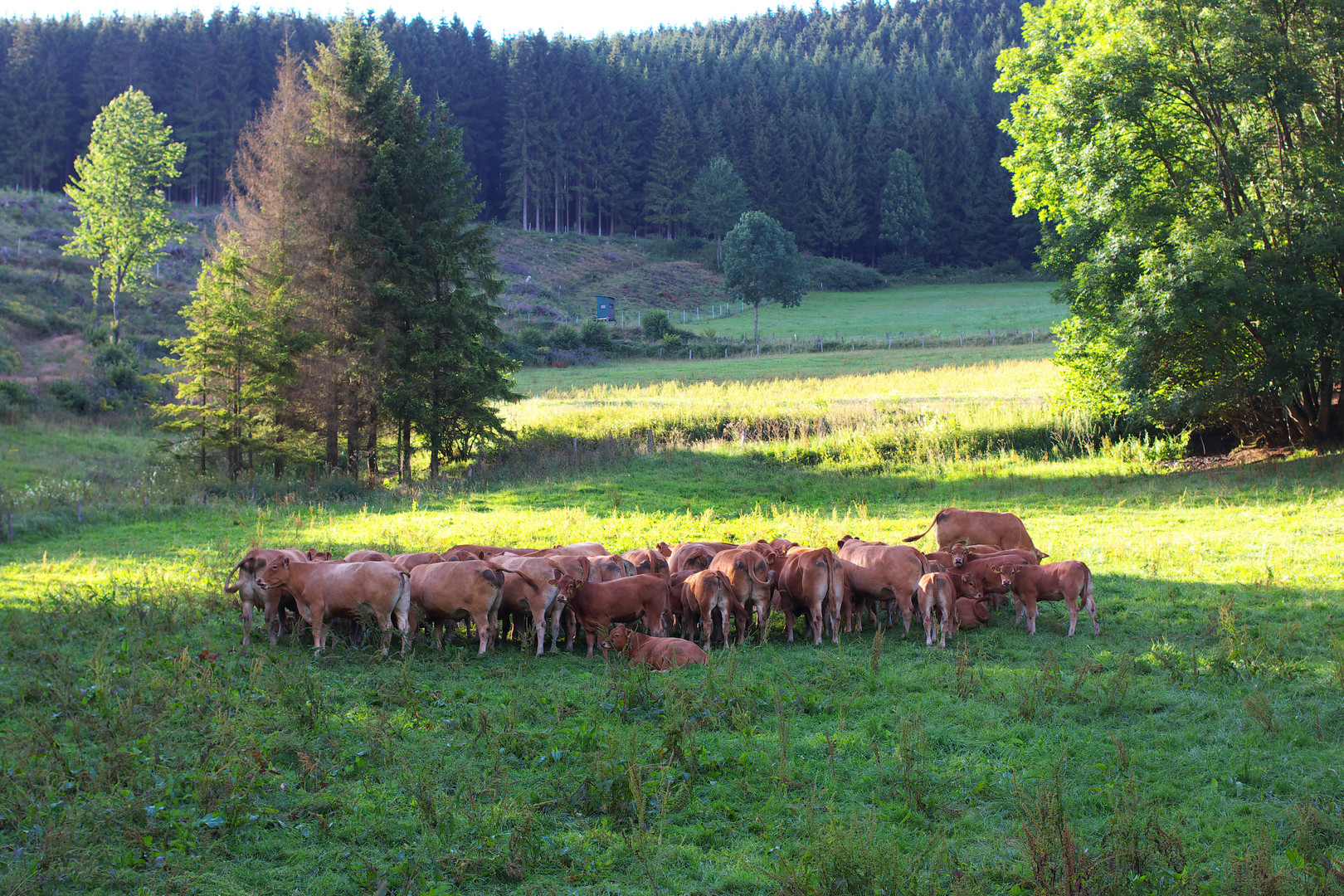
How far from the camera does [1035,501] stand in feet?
65.1

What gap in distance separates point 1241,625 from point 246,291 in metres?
27.3

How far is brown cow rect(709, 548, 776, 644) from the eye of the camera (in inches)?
436

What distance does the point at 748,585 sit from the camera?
11.1 m

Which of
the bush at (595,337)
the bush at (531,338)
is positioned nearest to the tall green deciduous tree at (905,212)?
the bush at (595,337)

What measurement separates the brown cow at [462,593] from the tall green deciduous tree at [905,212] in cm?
10736

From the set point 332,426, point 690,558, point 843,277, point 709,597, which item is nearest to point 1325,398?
point 690,558

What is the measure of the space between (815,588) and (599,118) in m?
109

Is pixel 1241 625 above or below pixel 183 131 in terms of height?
below

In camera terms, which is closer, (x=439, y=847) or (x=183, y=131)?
(x=439, y=847)

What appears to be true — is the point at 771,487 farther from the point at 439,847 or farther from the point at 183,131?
the point at 183,131

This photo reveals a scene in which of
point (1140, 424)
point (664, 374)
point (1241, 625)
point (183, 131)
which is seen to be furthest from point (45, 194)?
point (1241, 625)

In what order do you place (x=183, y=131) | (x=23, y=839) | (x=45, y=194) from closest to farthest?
(x=23, y=839) < (x=45, y=194) < (x=183, y=131)

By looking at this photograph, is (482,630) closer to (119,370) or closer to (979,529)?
(979,529)

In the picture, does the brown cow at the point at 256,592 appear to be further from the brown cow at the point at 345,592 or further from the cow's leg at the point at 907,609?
the cow's leg at the point at 907,609
